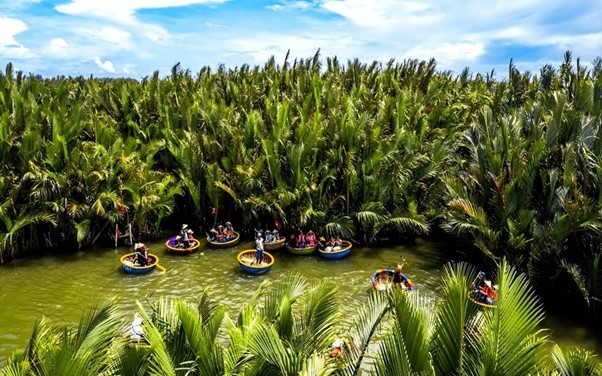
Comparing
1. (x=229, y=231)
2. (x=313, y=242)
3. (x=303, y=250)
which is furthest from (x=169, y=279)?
(x=313, y=242)

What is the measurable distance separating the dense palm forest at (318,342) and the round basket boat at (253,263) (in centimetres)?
934

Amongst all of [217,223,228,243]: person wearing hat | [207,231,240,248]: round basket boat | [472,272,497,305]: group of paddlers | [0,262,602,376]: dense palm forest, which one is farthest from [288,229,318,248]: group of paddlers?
[0,262,602,376]: dense palm forest

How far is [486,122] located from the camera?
17047 millimetres

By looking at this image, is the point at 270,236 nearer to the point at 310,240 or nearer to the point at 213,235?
the point at 310,240

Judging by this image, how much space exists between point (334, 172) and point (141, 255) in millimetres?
8114

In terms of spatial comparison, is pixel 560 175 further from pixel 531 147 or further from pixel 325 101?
pixel 325 101

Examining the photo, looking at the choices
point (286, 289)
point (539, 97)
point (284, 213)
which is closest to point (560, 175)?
point (539, 97)

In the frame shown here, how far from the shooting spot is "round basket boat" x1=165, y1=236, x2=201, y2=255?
61.3 ft

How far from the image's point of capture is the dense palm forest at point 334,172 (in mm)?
14516

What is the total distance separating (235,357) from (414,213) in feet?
45.7

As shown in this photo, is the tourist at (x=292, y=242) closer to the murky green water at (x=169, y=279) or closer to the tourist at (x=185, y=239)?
the murky green water at (x=169, y=279)

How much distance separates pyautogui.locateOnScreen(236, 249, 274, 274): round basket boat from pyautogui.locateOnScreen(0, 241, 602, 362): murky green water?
0.29 m

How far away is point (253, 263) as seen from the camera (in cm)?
1709

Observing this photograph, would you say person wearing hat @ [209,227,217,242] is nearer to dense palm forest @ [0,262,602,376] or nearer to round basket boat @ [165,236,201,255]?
round basket boat @ [165,236,201,255]
